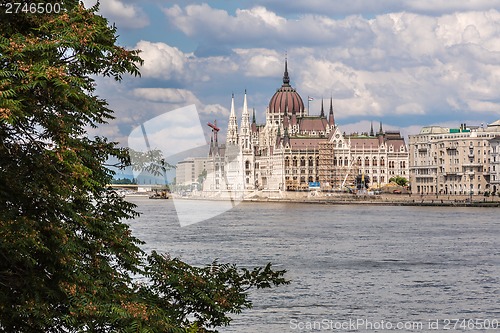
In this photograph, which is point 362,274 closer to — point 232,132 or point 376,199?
point 376,199

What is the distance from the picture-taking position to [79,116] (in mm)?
8711

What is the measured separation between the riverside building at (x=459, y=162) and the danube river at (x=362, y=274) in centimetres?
7498

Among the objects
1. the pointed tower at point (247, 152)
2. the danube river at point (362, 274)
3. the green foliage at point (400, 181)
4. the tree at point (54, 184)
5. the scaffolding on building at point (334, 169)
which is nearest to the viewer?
the tree at point (54, 184)

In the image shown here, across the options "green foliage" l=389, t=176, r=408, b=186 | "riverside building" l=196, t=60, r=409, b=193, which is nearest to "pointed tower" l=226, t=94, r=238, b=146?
"riverside building" l=196, t=60, r=409, b=193

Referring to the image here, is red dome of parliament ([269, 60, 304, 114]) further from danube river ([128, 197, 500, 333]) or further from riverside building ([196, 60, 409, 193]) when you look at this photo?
danube river ([128, 197, 500, 333])

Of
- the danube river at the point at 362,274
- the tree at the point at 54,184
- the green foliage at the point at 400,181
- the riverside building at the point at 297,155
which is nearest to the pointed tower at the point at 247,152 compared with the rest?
the riverside building at the point at 297,155

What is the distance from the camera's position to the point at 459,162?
136 metres

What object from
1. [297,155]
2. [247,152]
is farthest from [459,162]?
[247,152]

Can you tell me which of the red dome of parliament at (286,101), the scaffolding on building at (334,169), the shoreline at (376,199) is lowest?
the shoreline at (376,199)

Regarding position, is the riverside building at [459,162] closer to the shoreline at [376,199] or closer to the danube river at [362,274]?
the shoreline at [376,199]

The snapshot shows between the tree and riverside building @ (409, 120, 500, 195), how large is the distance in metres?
128

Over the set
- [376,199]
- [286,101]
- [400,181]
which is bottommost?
[376,199]

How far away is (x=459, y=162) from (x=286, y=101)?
6264cm

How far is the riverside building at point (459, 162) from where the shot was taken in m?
133
